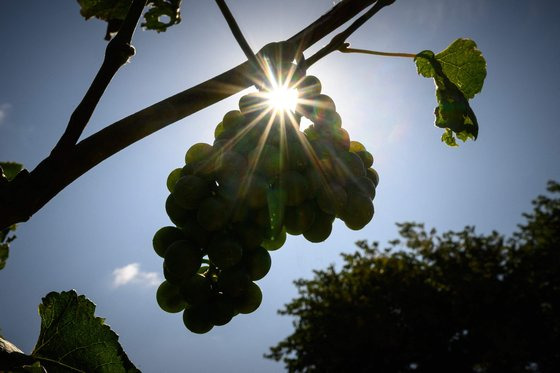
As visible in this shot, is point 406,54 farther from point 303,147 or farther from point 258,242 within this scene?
point 258,242

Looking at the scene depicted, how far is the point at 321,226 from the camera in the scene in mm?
1393

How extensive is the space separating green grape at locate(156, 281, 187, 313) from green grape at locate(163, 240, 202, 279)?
22 cm

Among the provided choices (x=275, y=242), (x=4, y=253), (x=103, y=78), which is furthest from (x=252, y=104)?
(x=4, y=253)

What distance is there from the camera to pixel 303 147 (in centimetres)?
131

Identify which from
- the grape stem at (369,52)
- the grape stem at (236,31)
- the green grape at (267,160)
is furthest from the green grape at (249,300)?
the grape stem at (369,52)

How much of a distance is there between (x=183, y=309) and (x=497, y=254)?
22.8 m

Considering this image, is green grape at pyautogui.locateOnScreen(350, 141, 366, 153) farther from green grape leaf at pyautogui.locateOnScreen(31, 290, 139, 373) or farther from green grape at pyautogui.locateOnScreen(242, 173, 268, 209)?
green grape leaf at pyautogui.locateOnScreen(31, 290, 139, 373)

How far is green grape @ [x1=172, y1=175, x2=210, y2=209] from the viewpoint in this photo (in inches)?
48.6

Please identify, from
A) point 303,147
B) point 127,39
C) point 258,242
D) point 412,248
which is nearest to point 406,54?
point 303,147

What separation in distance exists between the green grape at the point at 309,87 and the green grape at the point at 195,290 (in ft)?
2.65

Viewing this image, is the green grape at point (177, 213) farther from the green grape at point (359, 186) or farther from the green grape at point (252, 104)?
the green grape at point (359, 186)

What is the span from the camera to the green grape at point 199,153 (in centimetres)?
136

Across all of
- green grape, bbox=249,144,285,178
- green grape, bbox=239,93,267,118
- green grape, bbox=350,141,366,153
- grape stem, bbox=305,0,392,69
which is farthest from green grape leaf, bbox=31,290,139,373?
green grape, bbox=350,141,366,153

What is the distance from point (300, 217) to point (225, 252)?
32cm
